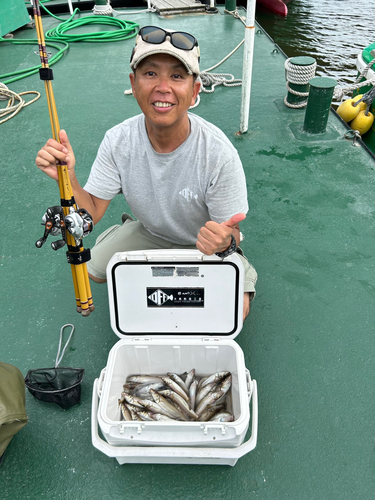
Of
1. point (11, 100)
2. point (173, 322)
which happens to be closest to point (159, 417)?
point (173, 322)

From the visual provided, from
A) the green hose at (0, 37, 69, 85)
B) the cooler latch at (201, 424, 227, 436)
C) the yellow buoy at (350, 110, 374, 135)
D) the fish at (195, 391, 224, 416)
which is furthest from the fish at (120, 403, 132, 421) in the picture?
the green hose at (0, 37, 69, 85)

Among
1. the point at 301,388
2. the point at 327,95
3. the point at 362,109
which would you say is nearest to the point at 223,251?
the point at 301,388

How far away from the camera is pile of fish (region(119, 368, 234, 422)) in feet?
6.53

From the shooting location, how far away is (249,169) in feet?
13.4

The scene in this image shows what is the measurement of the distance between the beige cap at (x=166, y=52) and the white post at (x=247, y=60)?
2.24 metres

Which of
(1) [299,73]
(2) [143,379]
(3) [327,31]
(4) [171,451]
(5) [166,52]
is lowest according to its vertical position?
(3) [327,31]

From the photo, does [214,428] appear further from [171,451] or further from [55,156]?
[55,156]

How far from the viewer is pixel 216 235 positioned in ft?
5.82

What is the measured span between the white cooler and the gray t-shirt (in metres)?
0.35

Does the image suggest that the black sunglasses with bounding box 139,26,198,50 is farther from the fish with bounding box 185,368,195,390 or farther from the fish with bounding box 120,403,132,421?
the fish with bounding box 120,403,132,421

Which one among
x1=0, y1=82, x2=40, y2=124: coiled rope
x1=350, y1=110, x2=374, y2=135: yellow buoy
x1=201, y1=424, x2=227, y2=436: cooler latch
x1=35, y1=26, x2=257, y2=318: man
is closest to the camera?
x1=201, y1=424, x2=227, y2=436: cooler latch

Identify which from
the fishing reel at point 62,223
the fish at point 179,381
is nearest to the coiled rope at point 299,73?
the fishing reel at point 62,223

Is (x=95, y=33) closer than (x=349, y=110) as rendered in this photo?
No

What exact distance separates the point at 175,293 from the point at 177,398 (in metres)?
0.54
